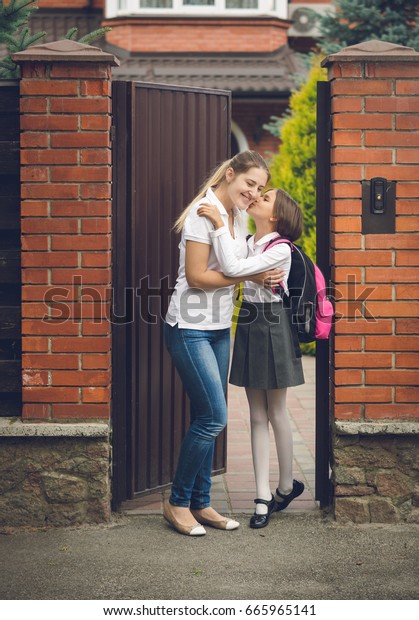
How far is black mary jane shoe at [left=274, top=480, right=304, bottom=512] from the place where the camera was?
5.42m

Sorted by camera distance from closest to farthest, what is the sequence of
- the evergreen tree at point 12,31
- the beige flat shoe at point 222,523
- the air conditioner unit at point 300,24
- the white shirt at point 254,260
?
the white shirt at point 254,260
the beige flat shoe at point 222,523
the evergreen tree at point 12,31
the air conditioner unit at point 300,24

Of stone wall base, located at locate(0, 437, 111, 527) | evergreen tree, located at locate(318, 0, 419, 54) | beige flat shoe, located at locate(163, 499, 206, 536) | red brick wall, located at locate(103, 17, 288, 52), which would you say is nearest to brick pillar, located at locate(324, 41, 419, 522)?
beige flat shoe, located at locate(163, 499, 206, 536)

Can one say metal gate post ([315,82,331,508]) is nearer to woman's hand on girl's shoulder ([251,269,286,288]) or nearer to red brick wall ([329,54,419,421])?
red brick wall ([329,54,419,421])

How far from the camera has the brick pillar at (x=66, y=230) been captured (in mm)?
5043

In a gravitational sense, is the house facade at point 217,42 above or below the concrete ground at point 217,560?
above

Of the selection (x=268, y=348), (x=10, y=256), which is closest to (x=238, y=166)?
(x=268, y=348)

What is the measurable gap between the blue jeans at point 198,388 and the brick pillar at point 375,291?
23.5 inches

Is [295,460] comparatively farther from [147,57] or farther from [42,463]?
[147,57]

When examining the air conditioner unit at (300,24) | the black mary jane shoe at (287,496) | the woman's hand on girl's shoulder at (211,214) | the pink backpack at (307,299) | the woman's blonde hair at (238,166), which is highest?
the air conditioner unit at (300,24)

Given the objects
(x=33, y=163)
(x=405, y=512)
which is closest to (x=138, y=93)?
(x=33, y=163)

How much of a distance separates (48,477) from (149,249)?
1.28 meters

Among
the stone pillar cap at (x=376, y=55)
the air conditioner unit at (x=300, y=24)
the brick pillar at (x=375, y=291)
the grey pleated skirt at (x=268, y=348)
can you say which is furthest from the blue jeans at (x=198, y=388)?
the air conditioner unit at (x=300, y=24)

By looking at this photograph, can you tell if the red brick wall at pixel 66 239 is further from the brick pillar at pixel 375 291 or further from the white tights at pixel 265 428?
the brick pillar at pixel 375 291

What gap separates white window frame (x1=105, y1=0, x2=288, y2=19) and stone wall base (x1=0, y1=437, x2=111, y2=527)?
12226mm
